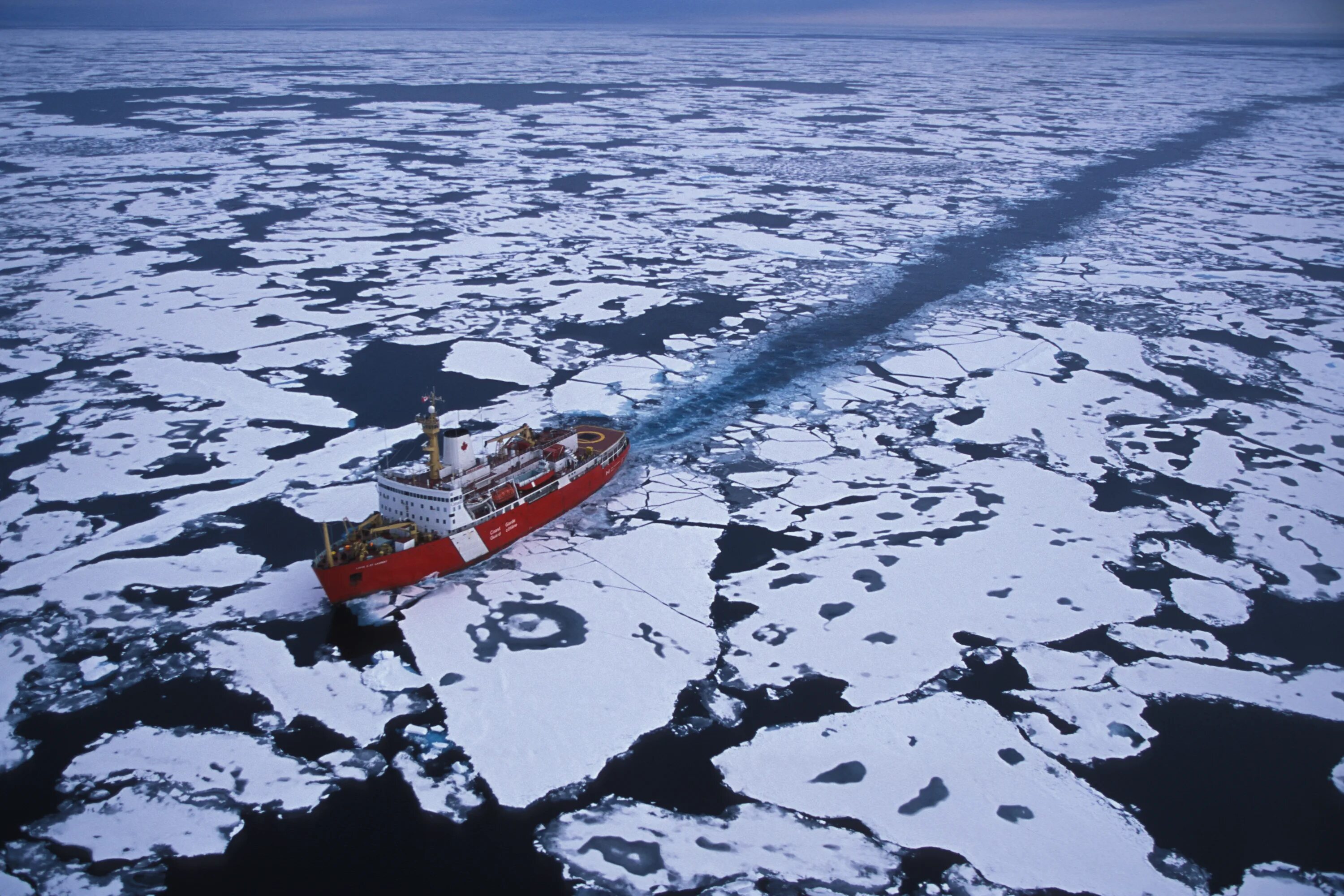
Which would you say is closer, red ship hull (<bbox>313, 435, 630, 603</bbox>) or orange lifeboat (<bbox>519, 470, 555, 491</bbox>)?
red ship hull (<bbox>313, 435, 630, 603</bbox>)

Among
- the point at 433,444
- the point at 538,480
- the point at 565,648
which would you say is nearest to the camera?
the point at 565,648

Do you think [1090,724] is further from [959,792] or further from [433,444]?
[433,444]

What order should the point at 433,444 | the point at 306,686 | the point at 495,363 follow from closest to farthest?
the point at 306,686 < the point at 433,444 < the point at 495,363

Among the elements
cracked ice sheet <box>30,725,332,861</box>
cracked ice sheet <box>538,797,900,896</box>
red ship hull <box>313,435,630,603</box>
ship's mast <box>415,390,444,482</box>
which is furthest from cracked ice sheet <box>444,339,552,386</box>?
cracked ice sheet <box>538,797,900,896</box>

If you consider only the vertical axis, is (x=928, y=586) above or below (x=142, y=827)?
above

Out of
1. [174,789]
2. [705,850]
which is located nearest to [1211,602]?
[705,850]

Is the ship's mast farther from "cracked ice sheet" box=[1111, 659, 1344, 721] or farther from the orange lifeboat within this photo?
"cracked ice sheet" box=[1111, 659, 1344, 721]

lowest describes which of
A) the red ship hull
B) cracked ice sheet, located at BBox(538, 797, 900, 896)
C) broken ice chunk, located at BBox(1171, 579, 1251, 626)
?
cracked ice sheet, located at BBox(538, 797, 900, 896)

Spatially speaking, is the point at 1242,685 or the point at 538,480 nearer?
the point at 1242,685
